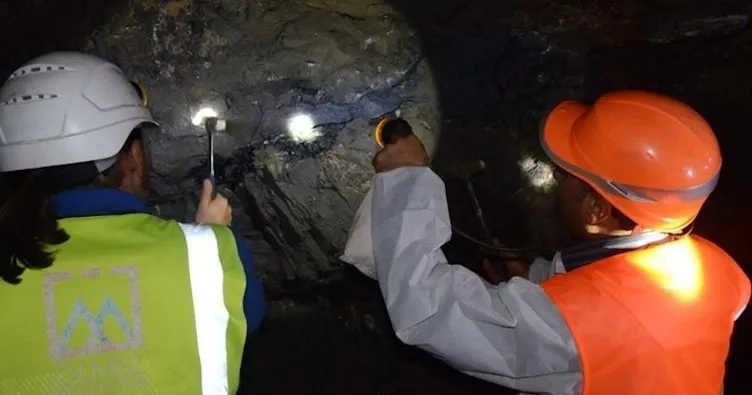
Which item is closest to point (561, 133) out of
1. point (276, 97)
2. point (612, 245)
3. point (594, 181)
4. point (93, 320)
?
point (594, 181)

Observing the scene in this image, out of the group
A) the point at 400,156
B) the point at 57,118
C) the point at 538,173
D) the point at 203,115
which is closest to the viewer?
the point at 57,118

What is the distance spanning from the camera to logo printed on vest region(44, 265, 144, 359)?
1454 millimetres

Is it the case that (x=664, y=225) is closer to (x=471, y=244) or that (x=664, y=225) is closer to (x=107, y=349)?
(x=471, y=244)

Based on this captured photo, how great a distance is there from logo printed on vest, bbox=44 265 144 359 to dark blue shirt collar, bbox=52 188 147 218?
123 mm

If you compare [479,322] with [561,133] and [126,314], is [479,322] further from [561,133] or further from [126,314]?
[126,314]

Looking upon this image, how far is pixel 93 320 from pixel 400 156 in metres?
0.82

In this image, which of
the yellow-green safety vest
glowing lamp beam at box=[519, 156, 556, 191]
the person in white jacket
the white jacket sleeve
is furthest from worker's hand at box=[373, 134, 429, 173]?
glowing lamp beam at box=[519, 156, 556, 191]

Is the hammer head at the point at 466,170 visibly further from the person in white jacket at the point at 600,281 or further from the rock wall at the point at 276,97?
the person in white jacket at the point at 600,281

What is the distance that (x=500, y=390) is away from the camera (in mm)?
2908

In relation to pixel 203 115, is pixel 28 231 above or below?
above

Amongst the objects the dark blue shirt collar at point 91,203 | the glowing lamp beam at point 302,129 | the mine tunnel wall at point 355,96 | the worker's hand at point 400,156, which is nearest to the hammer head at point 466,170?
the mine tunnel wall at point 355,96

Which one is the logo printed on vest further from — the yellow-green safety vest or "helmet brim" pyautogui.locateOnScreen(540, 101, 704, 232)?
"helmet brim" pyautogui.locateOnScreen(540, 101, 704, 232)

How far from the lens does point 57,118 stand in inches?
68.9

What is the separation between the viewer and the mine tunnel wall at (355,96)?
8.09ft
